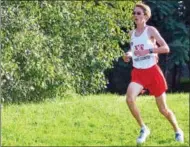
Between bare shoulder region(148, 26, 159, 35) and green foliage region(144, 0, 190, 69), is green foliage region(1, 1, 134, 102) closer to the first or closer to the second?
green foliage region(144, 0, 190, 69)

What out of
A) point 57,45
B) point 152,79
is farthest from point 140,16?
point 57,45

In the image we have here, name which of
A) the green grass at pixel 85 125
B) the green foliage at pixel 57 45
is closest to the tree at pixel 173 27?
the green foliage at pixel 57 45

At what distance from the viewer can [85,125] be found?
750cm

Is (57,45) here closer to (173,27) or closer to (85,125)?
(85,125)

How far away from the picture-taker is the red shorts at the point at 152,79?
6.31 m

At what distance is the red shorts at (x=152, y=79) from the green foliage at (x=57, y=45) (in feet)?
15.2

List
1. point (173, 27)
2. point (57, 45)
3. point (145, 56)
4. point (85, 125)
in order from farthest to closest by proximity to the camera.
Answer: point (173, 27) < point (57, 45) < point (85, 125) < point (145, 56)

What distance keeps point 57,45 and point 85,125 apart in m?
5.17

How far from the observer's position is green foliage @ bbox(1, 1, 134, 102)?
11188 millimetres

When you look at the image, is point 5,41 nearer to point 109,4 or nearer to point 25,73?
point 25,73

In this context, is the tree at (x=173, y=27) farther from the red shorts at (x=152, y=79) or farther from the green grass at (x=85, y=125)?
the red shorts at (x=152, y=79)

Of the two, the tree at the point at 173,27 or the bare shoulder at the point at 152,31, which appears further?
the tree at the point at 173,27

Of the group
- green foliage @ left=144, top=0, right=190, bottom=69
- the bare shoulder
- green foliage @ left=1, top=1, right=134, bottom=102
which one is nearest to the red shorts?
the bare shoulder

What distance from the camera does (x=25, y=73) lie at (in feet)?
37.4
